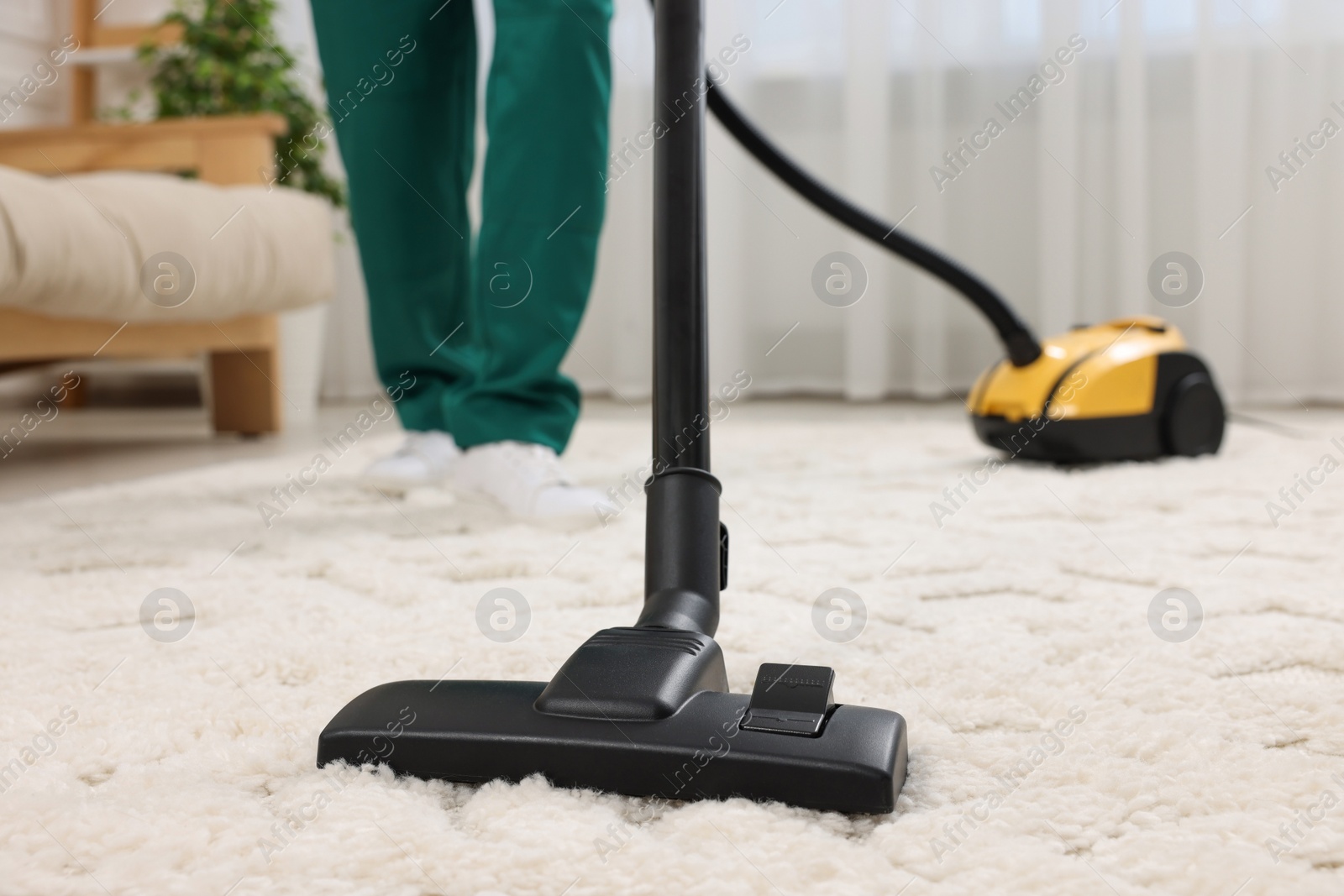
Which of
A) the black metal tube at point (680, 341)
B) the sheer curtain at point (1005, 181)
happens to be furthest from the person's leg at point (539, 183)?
the sheer curtain at point (1005, 181)

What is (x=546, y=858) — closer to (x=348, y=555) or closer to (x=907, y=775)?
(x=907, y=775)

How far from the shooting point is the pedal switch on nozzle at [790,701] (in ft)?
1.32

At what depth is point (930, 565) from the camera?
2.70ft

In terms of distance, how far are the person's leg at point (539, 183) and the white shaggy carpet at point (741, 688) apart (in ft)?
0.60

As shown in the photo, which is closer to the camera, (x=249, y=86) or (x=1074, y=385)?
(x=1074, y=385)

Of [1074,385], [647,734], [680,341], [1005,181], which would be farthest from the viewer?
[1005,181]

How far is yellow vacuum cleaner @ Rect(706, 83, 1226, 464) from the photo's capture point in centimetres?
130

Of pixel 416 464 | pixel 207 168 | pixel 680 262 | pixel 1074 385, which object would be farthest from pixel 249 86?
pixel 680 262

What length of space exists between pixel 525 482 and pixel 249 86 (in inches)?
70.1

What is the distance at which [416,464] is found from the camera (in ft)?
3.85

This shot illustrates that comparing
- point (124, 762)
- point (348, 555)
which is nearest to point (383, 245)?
point (348, 555)

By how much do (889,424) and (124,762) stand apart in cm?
159

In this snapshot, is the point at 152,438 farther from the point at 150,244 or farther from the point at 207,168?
the point at 150,244

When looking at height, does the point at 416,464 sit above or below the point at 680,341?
below
